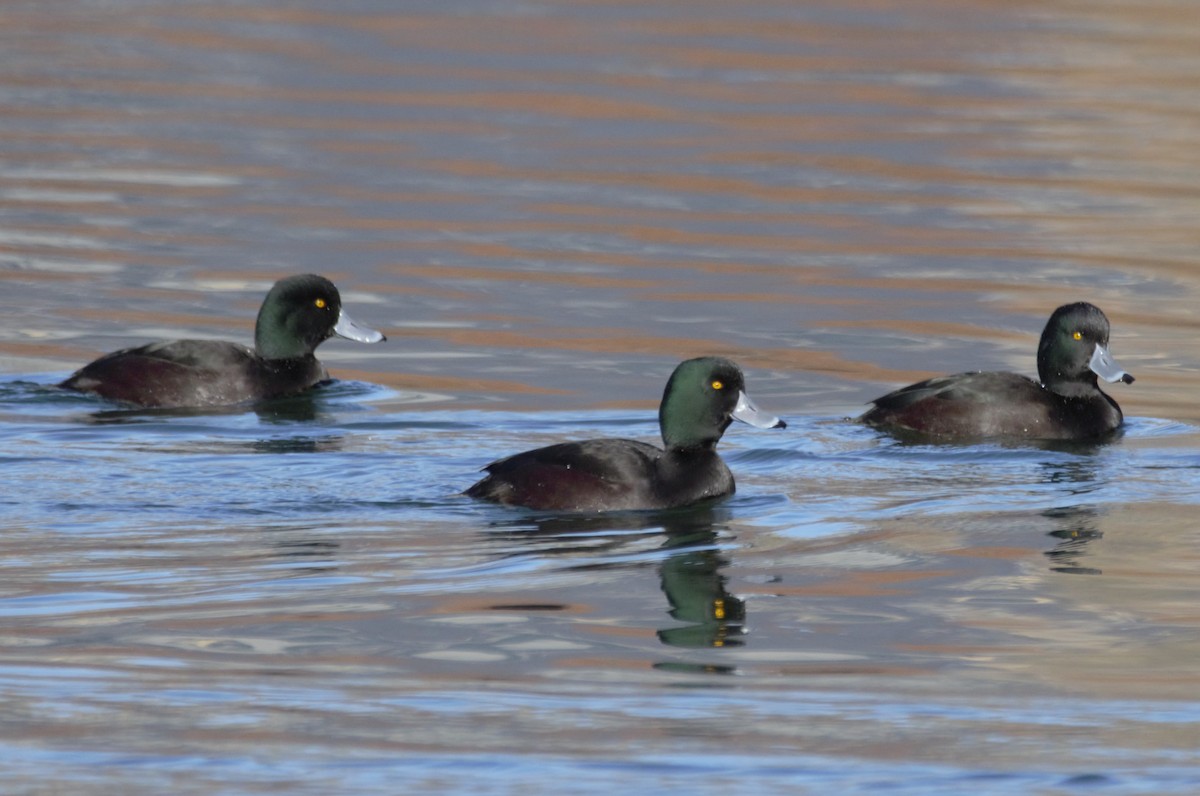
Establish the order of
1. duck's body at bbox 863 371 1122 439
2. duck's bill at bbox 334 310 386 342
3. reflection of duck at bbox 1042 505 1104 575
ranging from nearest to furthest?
reflection of duck at bbox 1042 505 1104 575
duck's body at bbox 863 371 1122 439
duck's bill at bbox 334 310 386 342

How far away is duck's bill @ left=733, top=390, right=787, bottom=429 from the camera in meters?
10.8

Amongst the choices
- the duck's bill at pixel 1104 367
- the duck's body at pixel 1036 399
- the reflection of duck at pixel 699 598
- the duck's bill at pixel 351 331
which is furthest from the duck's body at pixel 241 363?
the duck's bill at pixel 1104 367

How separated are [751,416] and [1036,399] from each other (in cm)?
244

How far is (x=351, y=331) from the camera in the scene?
46.5ft

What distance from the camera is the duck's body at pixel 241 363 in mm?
12938

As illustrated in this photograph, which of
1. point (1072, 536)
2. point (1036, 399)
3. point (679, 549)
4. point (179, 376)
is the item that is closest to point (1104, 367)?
point (1036, 399)

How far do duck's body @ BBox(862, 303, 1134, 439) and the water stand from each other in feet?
0.69

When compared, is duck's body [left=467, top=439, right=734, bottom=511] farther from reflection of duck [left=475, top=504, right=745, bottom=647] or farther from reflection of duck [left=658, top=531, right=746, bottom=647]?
reflection of duck [left=658, top=531, right=746, bottom=647]

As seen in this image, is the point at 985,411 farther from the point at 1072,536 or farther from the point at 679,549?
the point at 679,549

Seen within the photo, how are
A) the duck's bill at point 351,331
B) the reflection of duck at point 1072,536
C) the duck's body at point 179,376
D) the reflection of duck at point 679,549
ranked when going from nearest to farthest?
1. the reflection of duck at point 679,549
2. the reflection of duck at point 1072,536
3. the duck's body at point 179,376
4. the duck's bill at point 351,331

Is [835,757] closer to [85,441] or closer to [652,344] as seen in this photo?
[85,441]

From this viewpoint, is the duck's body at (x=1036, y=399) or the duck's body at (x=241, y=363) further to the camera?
the duck's body at (x=241, y=363)

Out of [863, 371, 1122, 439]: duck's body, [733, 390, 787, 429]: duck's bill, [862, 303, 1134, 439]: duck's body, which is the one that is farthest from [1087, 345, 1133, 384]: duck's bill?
[733, 390, 787, 429]: duck's bill

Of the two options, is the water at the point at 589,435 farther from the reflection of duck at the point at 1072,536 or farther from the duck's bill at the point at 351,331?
the duck's bill at the point at 351,331
